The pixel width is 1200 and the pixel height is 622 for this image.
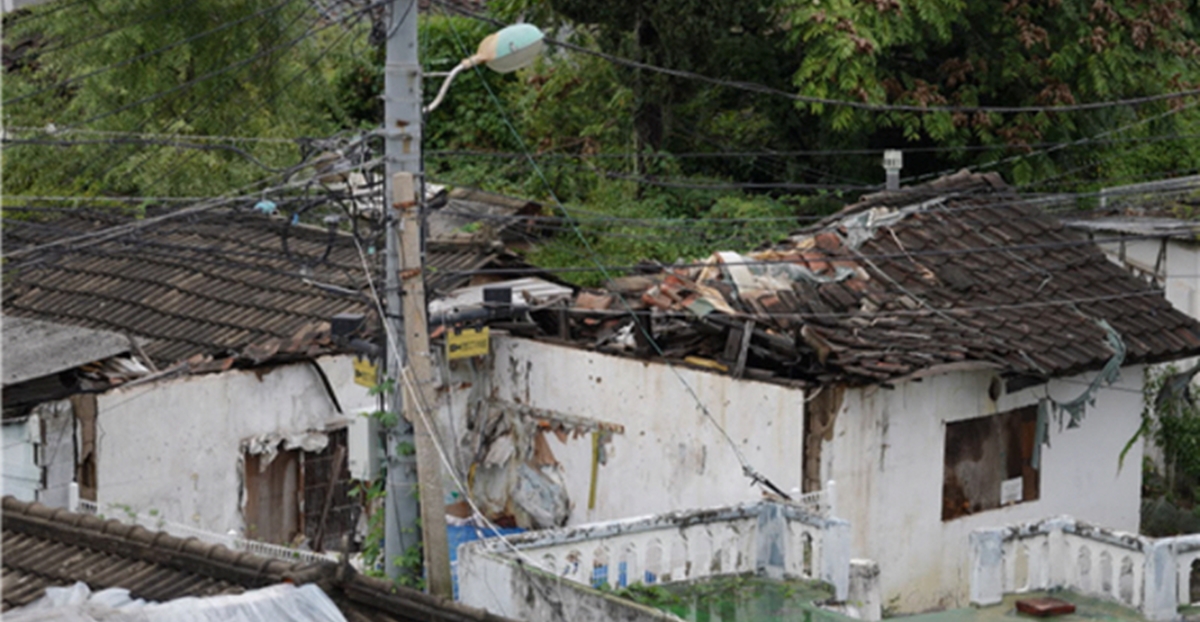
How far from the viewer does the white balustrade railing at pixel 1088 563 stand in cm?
1224

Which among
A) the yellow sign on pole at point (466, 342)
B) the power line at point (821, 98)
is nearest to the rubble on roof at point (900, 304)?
the yellow sign on pole at point (466, 342)

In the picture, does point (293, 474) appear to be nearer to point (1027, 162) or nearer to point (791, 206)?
point (791, 206)

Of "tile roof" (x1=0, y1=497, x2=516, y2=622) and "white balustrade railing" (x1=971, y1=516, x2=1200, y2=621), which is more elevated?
"tile roof" (x1=0, y1=497, x2=516, y2=622)

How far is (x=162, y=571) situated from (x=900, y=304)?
9.02m

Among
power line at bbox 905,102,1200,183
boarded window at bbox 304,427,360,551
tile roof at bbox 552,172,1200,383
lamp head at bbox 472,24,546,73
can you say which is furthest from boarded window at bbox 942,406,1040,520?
power line at bbox 905,102,1200,183

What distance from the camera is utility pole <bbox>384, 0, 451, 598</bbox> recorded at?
1160 cm

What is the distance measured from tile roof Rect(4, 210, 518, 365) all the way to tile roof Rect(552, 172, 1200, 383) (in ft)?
8.87

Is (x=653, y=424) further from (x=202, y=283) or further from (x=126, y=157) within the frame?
(x=126, y=157)

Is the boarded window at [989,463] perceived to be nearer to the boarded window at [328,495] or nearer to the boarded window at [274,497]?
the boarded window at [328,495]

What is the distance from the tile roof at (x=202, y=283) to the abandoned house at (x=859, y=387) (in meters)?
1.71

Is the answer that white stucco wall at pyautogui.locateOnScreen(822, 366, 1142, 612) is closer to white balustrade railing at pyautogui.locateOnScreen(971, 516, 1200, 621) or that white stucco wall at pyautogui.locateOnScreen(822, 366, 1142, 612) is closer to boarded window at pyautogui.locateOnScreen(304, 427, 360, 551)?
white balustrade railing at pyautogui.locateOnScreen(971, 516, 1200, 621)

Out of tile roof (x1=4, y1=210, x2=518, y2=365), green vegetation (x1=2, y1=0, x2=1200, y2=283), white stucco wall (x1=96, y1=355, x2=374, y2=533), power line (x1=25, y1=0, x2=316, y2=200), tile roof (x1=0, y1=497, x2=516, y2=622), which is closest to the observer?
tile roof (x1=0, y1=497, x2=516, y2=622)

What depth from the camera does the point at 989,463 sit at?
54.6ft

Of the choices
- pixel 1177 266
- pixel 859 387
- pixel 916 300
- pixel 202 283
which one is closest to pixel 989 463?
pixel 916 300
